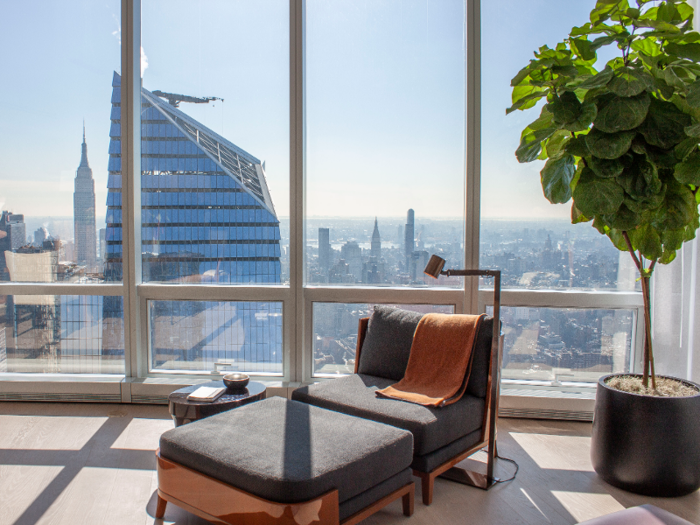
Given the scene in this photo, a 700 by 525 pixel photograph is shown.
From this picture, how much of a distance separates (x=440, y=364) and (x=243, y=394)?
3.50 ft

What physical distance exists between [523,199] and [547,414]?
4.76ft

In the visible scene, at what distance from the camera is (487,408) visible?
2.77 meters

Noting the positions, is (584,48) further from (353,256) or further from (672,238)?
(353,256)

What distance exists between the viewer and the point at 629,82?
2186 millimetres

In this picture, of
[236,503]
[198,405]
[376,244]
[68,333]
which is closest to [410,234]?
[376,244]

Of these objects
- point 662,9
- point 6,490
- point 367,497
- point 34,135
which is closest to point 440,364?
point 367,497

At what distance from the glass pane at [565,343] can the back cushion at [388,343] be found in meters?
0.84

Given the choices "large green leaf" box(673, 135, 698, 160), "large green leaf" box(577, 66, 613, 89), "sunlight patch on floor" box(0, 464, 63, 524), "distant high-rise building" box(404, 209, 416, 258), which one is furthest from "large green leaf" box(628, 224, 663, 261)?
"sunlight patch on floor" box(0, 464, 63, 524)

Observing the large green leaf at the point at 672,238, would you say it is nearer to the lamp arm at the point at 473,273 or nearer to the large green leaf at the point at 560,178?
the large green leaf at the point at 560,178

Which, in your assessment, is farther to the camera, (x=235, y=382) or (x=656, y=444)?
(x=235, y=382)

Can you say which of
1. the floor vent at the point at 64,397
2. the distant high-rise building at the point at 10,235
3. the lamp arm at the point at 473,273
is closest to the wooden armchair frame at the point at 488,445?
the lamp arm at the point at 473,273

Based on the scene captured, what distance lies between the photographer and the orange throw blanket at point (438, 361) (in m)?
2.72

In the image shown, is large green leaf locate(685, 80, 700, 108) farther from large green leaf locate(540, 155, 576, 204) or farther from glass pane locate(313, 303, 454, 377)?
glass pane locate(313, 303, 454, 377)

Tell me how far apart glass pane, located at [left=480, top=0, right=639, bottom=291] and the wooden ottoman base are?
1931mm
